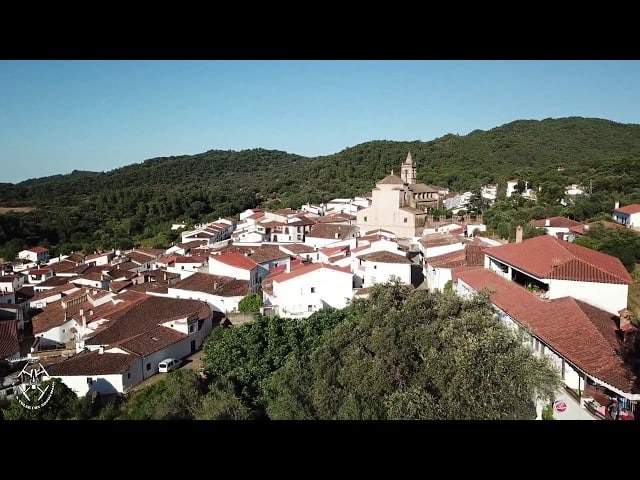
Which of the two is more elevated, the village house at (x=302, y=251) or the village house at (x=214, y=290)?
the village house at (x=302, y=251)

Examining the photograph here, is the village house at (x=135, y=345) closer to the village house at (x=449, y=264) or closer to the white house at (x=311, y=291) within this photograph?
the white house at (x=311, y=291)

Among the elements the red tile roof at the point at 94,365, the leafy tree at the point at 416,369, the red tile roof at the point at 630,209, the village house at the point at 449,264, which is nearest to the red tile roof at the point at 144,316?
the red tile roof at the point at 94,365

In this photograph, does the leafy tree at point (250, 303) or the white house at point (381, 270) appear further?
the white house at point (381, 270)

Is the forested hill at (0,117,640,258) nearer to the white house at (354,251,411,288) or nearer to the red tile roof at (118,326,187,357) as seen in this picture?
the white house at (354,251,411,288)

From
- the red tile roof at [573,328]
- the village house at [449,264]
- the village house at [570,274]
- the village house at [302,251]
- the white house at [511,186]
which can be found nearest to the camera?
the red tile roof at [573,328]

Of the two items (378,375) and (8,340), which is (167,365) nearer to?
(8,340)
